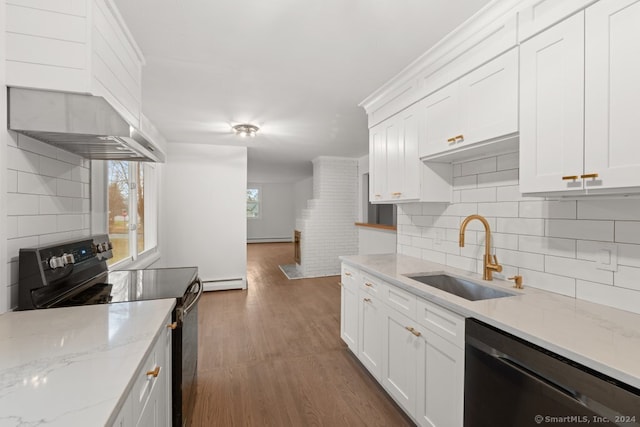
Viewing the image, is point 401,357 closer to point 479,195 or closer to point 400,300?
point 400,300

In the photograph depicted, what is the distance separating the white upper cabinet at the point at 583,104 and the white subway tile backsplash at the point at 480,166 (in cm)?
53

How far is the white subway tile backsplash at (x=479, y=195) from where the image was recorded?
6.35 ft

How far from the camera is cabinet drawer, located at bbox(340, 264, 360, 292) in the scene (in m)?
2.43

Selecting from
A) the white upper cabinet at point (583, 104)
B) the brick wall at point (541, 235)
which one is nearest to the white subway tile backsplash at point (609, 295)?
the brick wall at point (541, 235)

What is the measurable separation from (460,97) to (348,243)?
440 cm

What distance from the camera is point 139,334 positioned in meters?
1.01

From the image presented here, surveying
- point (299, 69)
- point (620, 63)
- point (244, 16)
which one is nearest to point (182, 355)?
point (244, 16)

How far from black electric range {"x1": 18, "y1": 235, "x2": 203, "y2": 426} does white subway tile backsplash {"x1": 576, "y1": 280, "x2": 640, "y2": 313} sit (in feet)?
6.68

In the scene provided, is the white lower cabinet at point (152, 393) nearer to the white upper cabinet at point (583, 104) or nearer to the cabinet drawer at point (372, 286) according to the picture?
the cabinet drawer at point (372, 286)

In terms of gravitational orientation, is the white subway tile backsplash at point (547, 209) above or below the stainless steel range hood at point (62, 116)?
below

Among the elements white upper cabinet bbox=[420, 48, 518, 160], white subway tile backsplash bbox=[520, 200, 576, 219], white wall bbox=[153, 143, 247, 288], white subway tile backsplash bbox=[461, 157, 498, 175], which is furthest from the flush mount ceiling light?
white subway tile backsplash bbox=[520, 200, 576, 219]

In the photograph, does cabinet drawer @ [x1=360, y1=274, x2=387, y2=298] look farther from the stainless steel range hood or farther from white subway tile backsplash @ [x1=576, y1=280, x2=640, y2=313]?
the stainless steel range hood

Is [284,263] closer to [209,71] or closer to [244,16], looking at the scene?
[209,71]

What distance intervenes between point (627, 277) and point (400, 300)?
1.06 metres
